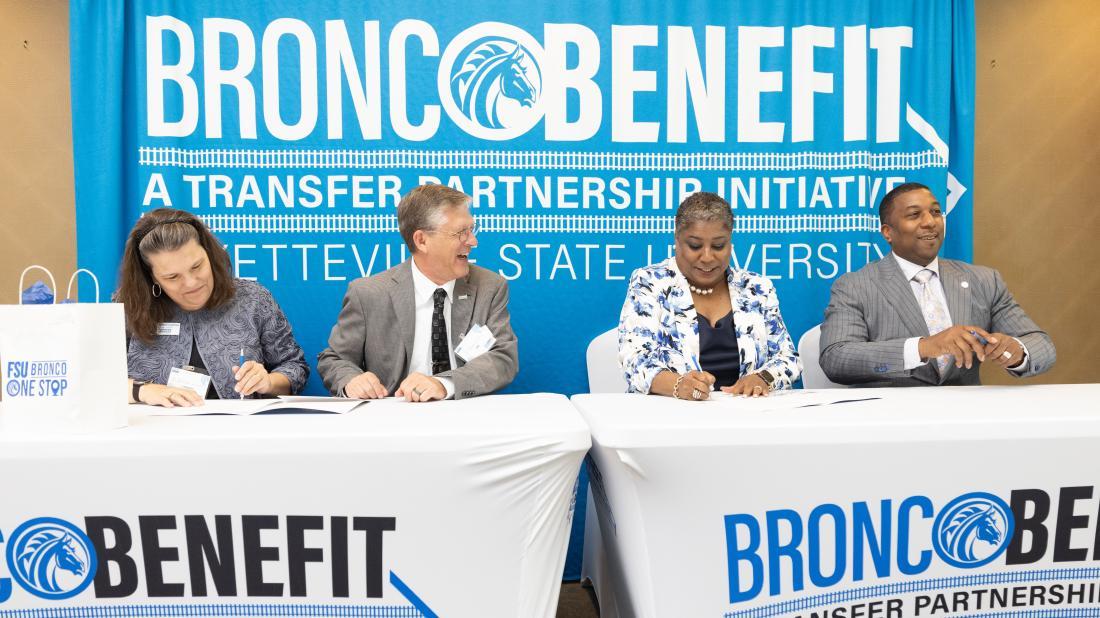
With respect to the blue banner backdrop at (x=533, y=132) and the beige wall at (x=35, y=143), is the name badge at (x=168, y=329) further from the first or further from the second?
the beige wall at (x=35, y=143)

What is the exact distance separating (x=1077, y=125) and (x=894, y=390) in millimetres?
2107

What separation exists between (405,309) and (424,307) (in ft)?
A: 0.25

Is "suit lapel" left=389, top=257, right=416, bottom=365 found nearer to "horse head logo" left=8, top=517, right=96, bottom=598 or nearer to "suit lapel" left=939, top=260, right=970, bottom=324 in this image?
"horse head logo" left=8, top=517, right=96, bottom=598

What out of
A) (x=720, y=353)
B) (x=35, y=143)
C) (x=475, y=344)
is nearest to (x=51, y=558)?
(x=475, y=344)

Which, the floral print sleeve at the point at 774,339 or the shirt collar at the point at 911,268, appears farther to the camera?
the shirt collar at the point at 911,268

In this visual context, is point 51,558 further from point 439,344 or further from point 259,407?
point 439,344

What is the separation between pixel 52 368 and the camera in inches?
58.7

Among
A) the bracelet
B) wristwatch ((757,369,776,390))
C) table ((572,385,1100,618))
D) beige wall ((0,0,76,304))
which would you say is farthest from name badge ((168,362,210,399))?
wristwatch ((757,369,776,390))

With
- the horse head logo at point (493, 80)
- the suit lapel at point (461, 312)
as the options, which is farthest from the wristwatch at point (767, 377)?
the horse head logo at point (493, 80)

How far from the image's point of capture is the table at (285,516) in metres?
1.48

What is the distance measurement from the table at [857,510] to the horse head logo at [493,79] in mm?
1680

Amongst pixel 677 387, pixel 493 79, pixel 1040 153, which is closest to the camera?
pixel 677 387

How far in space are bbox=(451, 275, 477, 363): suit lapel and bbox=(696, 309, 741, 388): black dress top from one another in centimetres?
74

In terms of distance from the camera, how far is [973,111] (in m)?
3.05
